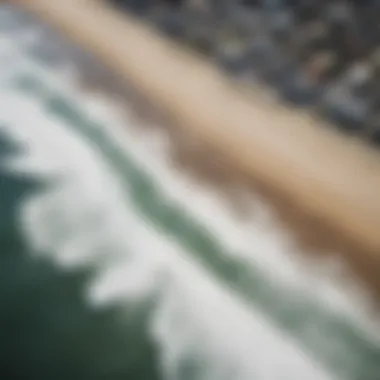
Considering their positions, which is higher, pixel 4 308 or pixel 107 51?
pixel 107 51

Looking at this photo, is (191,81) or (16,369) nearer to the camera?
(16,369)

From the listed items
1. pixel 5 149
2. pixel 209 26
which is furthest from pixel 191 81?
pixel 5 149

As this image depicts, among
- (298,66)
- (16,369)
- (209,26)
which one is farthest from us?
(209,26)

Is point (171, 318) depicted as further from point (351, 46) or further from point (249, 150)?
point (351, 46)

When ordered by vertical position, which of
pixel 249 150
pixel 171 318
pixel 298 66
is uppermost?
pixel 298 66
